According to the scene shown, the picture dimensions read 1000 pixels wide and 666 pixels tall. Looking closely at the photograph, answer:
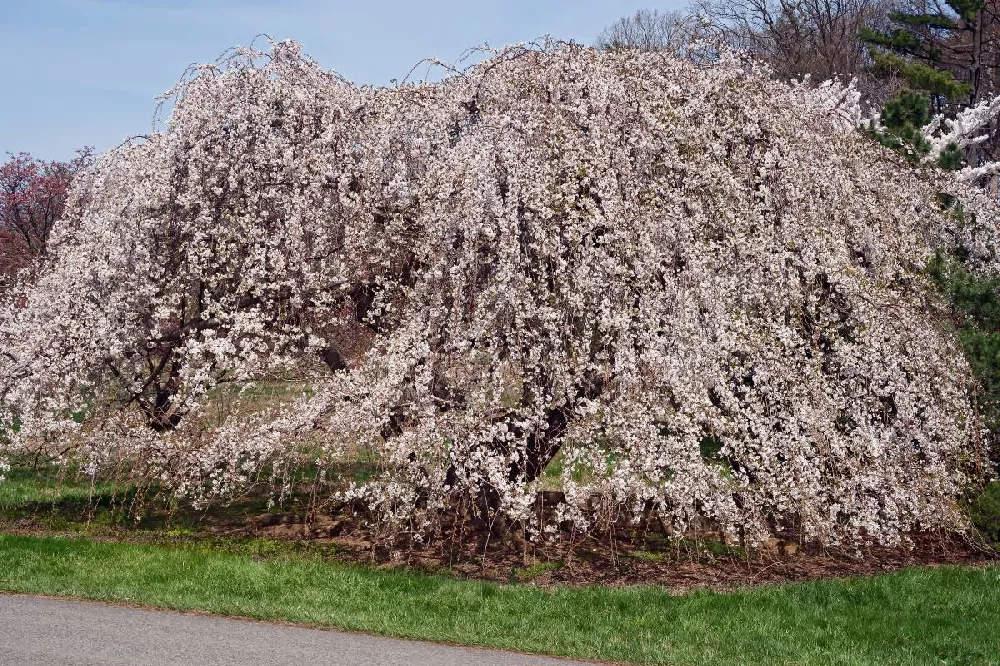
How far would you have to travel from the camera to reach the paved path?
213 inches

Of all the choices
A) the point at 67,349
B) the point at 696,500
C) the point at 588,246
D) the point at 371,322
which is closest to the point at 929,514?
the point at 696,500

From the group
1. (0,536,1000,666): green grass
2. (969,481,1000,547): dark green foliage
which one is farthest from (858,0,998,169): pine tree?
(0,536,1000,666): green grass

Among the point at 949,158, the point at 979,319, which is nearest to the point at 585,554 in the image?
the point at 979,319

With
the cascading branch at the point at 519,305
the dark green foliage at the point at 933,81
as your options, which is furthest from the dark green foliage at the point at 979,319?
the dark green foliage at the point at 933,81

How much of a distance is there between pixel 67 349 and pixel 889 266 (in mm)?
7705

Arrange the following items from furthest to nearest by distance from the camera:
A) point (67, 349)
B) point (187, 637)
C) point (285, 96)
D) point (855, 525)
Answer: point (285, 96) < point (67, 349) < point (855, 525) < point (187, 637)

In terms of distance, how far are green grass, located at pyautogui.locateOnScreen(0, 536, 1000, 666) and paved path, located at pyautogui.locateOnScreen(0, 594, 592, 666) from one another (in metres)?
0.23

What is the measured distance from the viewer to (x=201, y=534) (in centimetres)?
934

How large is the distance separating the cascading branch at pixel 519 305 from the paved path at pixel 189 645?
161cm

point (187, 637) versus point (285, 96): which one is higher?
point (285, 96)

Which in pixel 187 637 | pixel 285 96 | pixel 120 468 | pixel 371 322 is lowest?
pixel 187 637

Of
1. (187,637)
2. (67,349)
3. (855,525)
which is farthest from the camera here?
(67,349)

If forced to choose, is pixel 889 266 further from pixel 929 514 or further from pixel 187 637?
pixel 187 637

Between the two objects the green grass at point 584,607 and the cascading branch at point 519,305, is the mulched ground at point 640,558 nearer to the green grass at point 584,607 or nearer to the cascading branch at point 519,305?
the cascading branch at point 519,305
